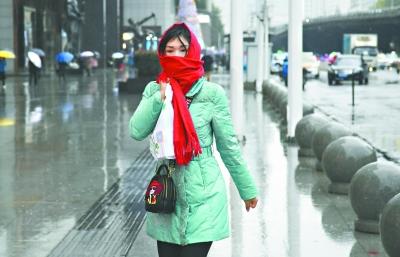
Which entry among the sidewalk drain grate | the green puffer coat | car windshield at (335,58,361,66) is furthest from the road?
the green puffer coat

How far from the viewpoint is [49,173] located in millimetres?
13562

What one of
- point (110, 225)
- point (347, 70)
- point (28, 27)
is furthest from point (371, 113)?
point (28, 27)

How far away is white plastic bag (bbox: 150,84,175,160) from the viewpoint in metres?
5.18

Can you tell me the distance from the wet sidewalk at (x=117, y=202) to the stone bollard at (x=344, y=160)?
0.28 meters

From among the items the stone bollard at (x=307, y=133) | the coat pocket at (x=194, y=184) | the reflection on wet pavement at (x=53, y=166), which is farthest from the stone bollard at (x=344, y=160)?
the coat pocket at (x=194, y=184)

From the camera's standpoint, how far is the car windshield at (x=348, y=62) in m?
52.3

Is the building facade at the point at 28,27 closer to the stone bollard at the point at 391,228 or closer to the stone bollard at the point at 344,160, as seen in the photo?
the stone bollard at the point at 344,160

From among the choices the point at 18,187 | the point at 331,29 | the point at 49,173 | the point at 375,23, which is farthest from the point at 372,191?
the point at 331,29

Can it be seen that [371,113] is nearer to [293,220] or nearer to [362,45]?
[293,220]

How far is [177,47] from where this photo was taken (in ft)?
17.2

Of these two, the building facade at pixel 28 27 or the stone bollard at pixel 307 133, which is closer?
the stone bollard at pixel 307 133

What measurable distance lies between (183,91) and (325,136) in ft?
27.3

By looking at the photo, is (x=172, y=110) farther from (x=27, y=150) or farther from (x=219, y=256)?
(x=27, y=150)

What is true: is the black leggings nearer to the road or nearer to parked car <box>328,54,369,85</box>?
the road
